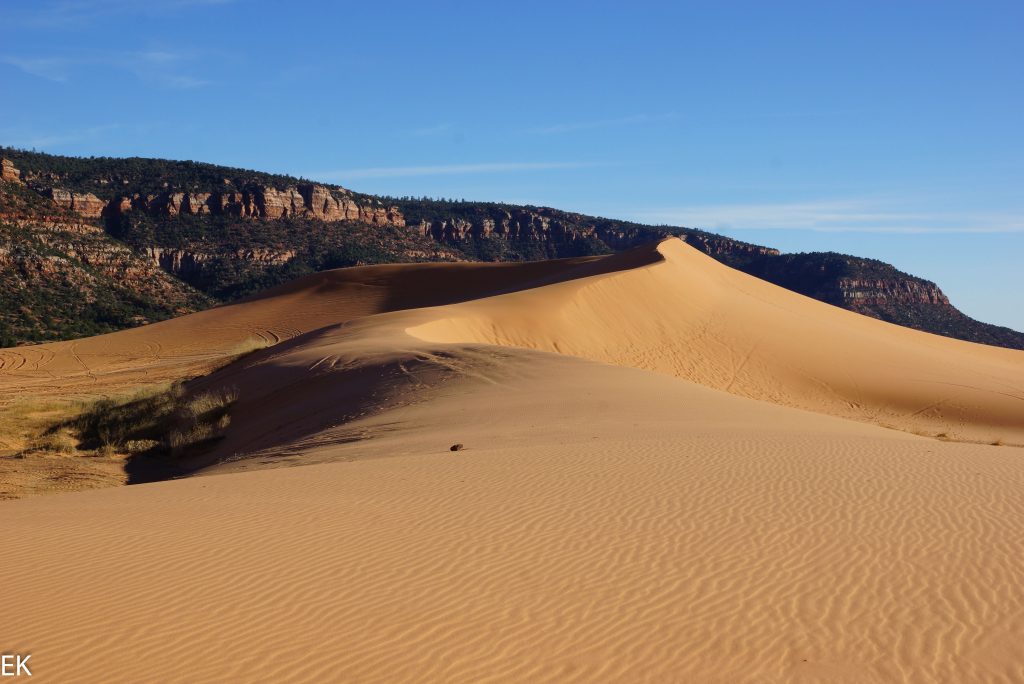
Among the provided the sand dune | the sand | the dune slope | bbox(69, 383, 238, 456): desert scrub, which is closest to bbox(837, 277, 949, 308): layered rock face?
the sand dune

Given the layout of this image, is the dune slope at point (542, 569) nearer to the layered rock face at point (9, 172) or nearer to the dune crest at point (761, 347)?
the dune crest at point (761, 347)

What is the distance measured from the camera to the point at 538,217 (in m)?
104

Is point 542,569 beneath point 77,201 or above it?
beneath

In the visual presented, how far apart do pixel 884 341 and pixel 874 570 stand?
2951 cm

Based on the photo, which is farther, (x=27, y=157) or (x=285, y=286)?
(x=27, y=157)

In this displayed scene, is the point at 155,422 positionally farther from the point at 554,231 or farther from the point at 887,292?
the point at 554,231

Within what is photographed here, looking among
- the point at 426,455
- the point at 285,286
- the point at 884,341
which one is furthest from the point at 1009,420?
the point at 285,286

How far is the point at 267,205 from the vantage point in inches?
3238

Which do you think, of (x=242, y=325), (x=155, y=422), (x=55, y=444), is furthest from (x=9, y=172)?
(x=55, y=444)

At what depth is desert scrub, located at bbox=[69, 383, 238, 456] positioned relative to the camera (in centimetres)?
1881

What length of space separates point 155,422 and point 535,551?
656 inches

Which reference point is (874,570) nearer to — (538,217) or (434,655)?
(434,655)

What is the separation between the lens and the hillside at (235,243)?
52.8 m

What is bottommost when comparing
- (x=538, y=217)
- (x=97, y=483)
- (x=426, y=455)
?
(x=97, y=483)
